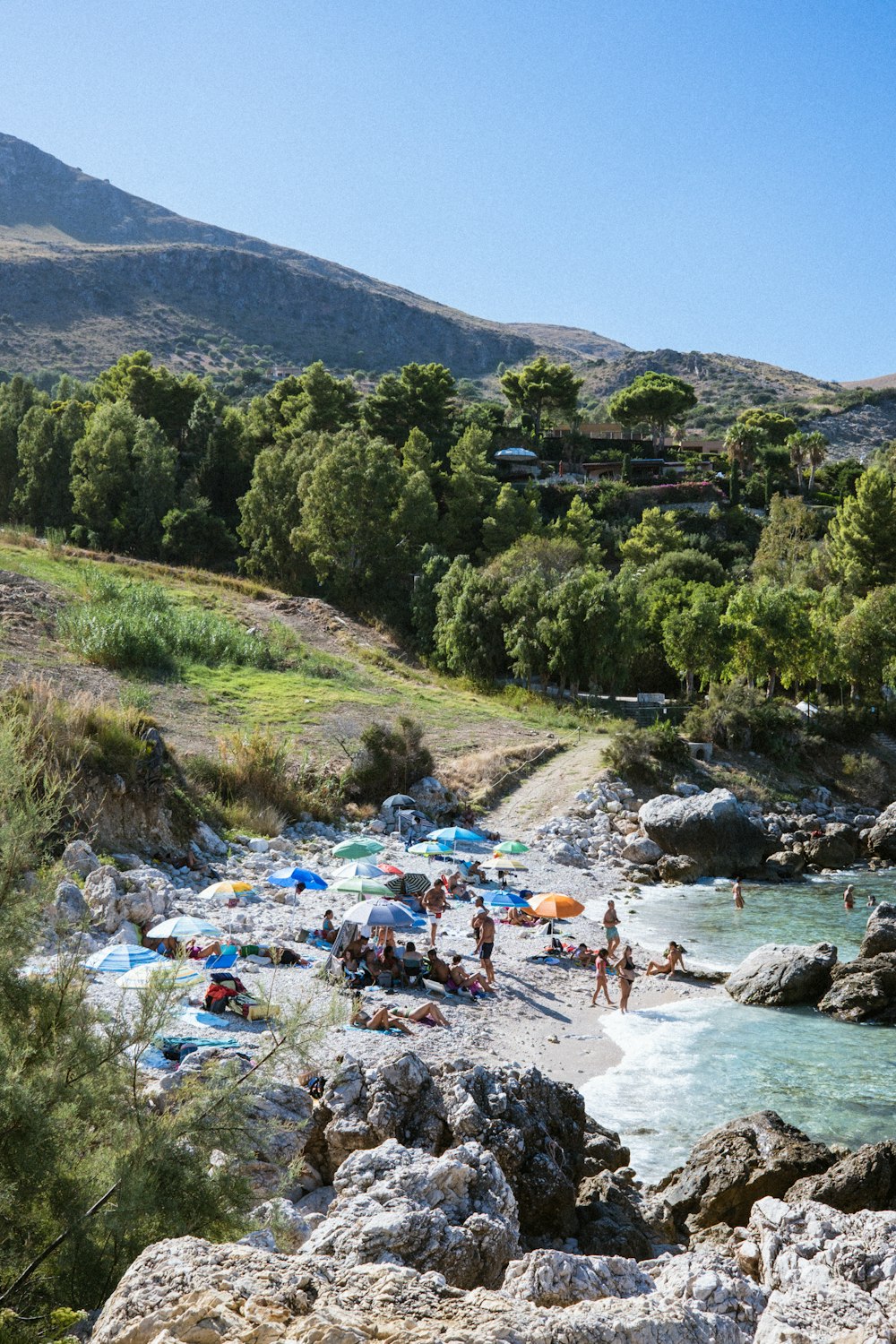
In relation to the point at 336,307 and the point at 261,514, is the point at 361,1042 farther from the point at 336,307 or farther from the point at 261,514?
the point at 336,307

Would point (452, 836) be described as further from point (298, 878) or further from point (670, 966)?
point (670, 966)

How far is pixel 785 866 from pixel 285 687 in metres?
16.9

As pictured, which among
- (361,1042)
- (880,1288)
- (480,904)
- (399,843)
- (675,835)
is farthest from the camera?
(675,835)

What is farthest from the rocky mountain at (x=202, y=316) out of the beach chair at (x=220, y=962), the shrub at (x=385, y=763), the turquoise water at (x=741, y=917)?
the beach chair at (x=220, y=962)

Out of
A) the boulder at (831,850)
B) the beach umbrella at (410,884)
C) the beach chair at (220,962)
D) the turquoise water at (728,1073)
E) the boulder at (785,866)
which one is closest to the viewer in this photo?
the turquoise water at (728,1073)

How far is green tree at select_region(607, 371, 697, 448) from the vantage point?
79.9m

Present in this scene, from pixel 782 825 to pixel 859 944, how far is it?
11113 mm

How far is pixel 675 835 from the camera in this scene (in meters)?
29.2

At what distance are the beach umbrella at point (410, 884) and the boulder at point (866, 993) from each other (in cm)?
830

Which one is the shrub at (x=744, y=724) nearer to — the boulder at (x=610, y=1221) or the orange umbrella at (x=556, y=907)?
the orange umbrella at (x=556, y=907)

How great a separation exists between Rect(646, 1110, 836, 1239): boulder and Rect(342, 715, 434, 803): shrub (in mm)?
18338

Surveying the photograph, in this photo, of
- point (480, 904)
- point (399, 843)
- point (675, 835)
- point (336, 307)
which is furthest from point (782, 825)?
point (336, 307)

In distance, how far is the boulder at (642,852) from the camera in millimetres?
28562

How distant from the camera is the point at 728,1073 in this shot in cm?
1514
